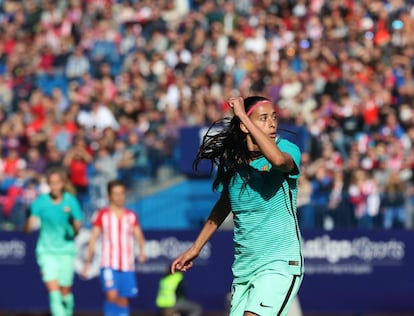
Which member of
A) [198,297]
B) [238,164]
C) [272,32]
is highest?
[272,32]

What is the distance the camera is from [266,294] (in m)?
7.16

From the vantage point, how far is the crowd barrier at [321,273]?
16.8 m

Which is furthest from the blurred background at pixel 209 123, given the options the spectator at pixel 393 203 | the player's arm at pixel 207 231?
the player's arm at pixel 207 231

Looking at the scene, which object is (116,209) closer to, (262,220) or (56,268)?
(56,268)

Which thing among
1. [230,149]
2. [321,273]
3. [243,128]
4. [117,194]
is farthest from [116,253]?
A: [243,128]

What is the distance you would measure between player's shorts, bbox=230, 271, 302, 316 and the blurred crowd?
9.30 meters

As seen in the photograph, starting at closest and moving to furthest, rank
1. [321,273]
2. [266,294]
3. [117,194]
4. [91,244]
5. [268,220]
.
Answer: [266,294] → [268,220] → [117,194] → [91,244] → [321,273]

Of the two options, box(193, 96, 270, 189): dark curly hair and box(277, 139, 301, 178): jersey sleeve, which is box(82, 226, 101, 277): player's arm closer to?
box(193, 96, 270, 189): dark curly hair

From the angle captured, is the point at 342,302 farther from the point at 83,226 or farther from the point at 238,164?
the point at 238,164

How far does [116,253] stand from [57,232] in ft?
2.76

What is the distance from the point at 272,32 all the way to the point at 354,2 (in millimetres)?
1812

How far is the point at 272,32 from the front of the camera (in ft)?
72.5

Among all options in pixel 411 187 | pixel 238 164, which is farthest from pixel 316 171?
pixel 238 164

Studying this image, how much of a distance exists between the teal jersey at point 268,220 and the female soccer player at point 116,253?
6586 mm
